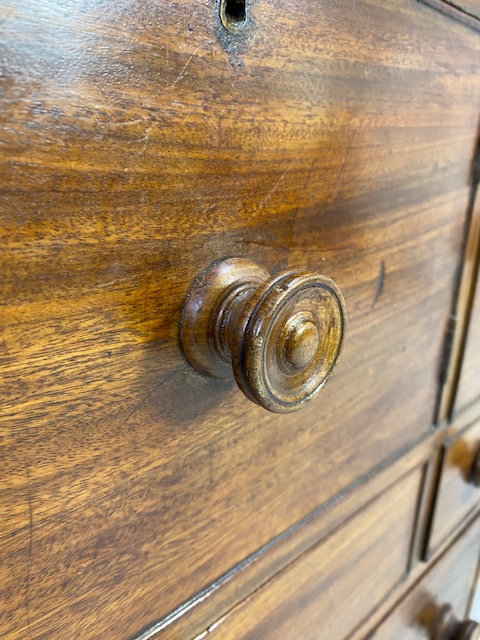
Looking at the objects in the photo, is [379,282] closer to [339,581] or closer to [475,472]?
[339,581]

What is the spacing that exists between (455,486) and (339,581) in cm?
26

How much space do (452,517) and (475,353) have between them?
0.23 meters

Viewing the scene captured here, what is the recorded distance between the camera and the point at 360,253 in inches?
16.6

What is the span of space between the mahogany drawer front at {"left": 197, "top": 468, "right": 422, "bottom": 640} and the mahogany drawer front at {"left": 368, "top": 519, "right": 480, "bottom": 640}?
0.05m

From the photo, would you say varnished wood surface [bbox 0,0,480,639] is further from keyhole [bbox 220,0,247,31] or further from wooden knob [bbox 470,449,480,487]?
wooden knob [bbox 470,449,480,487]

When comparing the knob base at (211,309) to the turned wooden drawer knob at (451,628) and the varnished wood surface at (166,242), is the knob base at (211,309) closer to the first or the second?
the varnished wood surface at (166,242)

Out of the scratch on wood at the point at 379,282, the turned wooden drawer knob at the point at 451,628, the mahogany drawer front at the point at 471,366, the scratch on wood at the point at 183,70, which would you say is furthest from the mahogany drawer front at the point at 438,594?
the scratch on wood at the point at 183,70

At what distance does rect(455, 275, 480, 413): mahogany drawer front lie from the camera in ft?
2.02

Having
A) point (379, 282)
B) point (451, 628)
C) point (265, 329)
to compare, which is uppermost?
point (379, 282)

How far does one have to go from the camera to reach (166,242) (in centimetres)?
29

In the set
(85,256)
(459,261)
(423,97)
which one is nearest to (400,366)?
(459,261)

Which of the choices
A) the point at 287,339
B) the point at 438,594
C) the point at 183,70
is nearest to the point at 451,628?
the point at 438,594

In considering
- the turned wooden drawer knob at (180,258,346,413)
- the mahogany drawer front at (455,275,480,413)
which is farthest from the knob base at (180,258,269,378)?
the mahogany drawer front at (455,275,480,413)

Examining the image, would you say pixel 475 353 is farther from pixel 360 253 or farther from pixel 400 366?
pixel 360 253
